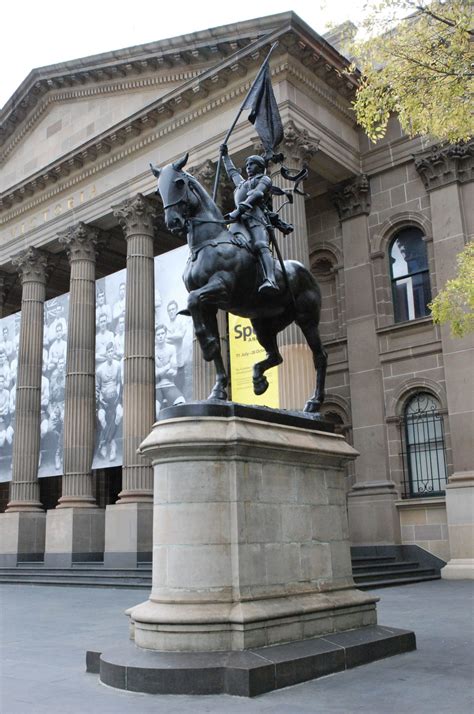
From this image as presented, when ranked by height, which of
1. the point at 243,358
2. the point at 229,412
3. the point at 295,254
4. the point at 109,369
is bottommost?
the point at 229,412

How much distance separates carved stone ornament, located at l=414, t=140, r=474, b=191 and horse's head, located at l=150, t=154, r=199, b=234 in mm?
16348

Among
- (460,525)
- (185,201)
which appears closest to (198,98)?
(460,525)

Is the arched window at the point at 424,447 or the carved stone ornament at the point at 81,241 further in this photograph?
the carved stone ornament at the point at 81,241

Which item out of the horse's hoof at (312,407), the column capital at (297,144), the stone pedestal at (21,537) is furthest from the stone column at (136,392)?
the horse's hoof at (312,407)

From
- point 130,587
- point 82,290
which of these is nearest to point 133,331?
point 82,290

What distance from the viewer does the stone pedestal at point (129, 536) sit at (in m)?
23.0

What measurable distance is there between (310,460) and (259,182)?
11.6 ft

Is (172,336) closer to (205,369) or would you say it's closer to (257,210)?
(205,369)

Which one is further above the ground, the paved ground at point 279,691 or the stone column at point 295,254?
the stone column at point 295,254

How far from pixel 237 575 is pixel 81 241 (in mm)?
22742

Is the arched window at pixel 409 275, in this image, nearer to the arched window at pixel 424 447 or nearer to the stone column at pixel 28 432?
the arched window at pixel 424 447

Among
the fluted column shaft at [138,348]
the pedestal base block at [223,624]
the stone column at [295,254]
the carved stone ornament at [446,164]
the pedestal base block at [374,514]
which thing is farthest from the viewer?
the fluted column shaft at [138,348]

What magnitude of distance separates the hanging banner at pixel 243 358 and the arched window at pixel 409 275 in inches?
221

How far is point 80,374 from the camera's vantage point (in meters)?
27.1
